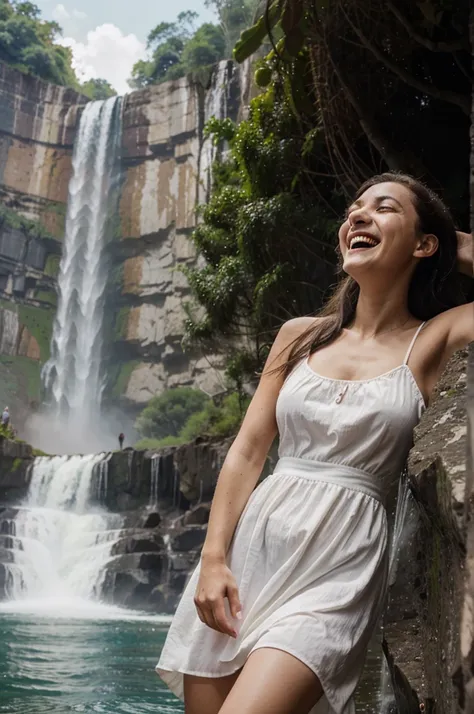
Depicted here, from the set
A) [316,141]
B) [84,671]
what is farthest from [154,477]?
[84,671]

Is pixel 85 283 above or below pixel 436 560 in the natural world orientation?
above

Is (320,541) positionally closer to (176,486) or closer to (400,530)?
(400,530)

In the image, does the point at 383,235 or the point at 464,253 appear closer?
the point at 383,235

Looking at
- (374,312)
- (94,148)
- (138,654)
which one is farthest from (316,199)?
(94,148)

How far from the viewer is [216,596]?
1469 millimetres

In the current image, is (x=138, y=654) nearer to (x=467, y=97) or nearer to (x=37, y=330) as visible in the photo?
(x=467, y=97)

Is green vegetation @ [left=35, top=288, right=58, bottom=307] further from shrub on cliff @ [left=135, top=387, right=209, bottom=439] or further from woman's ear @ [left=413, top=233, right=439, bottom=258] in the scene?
woman's ear @ [left=413, top=233, right=439, bottom=258]

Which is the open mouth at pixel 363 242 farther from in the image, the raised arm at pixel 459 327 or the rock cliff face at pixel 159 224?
the rock cliff face at pixel 159 224

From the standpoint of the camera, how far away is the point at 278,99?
971cm

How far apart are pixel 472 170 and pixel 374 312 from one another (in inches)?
38.2

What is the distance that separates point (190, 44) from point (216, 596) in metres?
37.7

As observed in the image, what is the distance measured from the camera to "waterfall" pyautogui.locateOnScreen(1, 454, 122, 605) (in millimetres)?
14688

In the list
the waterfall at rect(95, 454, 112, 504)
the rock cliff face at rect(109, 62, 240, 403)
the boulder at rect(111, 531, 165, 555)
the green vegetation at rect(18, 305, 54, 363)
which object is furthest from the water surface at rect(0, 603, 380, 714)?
the green vegetation at rect(18, 305, 54, 363)

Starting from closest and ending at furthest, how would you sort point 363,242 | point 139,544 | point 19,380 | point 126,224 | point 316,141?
point 363,242 → point 316,141 → point 139,544 → point 19,380 → point 126,224
